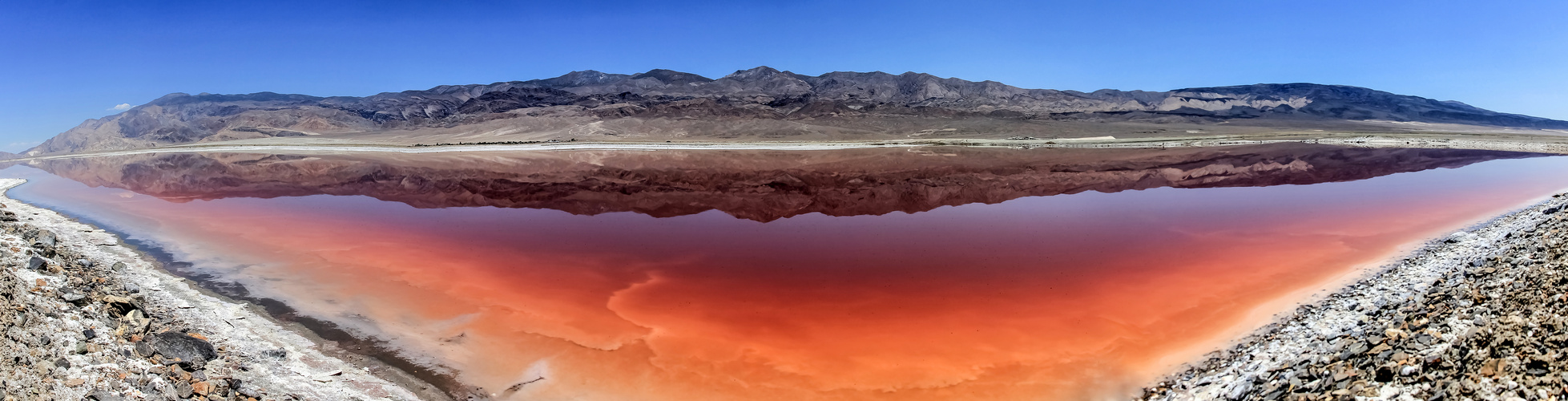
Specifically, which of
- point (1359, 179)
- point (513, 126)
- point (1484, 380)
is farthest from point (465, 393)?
point (513, 126)

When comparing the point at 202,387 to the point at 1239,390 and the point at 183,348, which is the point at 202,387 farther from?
the point at 1239,390

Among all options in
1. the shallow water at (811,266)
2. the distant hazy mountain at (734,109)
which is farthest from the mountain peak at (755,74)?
the shallow water at (811,266)

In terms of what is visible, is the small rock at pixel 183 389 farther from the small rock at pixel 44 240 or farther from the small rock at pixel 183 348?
the small rock at pixel 44 240

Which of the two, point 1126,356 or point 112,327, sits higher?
point 112,327

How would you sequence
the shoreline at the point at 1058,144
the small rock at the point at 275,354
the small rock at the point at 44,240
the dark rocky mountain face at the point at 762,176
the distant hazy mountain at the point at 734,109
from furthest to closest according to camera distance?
the distant hazy mountain at the point at 734,109 → the shoreline at the point at 1058,144 → the dark rocky mountain face at the point at 762,176 → the small rock at the point at 44,240 → the small rock at the point at 275,354

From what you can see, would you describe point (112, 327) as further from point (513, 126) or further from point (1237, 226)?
point (513, 126)

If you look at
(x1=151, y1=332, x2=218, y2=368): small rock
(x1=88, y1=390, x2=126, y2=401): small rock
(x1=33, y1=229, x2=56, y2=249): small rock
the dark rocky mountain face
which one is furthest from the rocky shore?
(x1=33, y1=229, x2=56, y2=249): small rock
